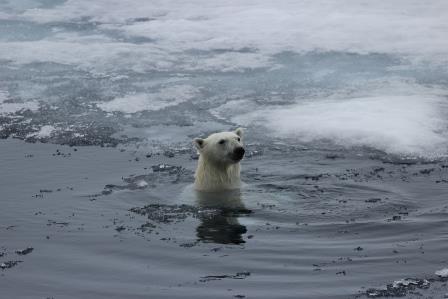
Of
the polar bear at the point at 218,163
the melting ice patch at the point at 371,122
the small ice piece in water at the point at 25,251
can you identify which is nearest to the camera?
the small ice piece in water at the point at 25,251

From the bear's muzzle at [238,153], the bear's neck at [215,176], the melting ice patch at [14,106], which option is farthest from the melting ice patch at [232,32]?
the bear's muzzle at [238,153]

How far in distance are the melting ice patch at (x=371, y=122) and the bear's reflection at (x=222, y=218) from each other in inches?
97.1

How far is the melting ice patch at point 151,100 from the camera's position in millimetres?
13456

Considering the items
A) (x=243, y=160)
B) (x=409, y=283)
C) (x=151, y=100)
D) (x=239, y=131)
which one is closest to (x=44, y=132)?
(x=151, y=100)

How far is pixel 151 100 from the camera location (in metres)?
13.8

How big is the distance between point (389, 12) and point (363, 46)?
3318 millimetres

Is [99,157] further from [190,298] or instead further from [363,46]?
[363,46]

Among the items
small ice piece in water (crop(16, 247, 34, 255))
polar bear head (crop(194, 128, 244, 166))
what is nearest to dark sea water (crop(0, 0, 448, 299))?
small ice piece in water (crop(16, 247, 34, 255))

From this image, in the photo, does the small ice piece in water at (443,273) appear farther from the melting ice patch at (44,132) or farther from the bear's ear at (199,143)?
the melting ice patch at (44,132)

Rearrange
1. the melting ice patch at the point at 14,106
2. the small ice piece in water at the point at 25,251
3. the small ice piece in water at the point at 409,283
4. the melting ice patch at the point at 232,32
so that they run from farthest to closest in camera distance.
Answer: the melting ice patch at the point at 232,32, the melting ice patch at the point at 14,106, the small ice piece in water at the point at 25,251, the small ice piece in water at the point at 409,283

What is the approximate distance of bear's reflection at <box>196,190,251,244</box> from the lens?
8.30 metres

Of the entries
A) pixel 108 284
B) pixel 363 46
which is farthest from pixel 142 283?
pixel 363 46

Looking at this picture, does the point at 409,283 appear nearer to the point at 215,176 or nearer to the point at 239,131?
the point at 239,131

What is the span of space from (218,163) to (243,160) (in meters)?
1.51
